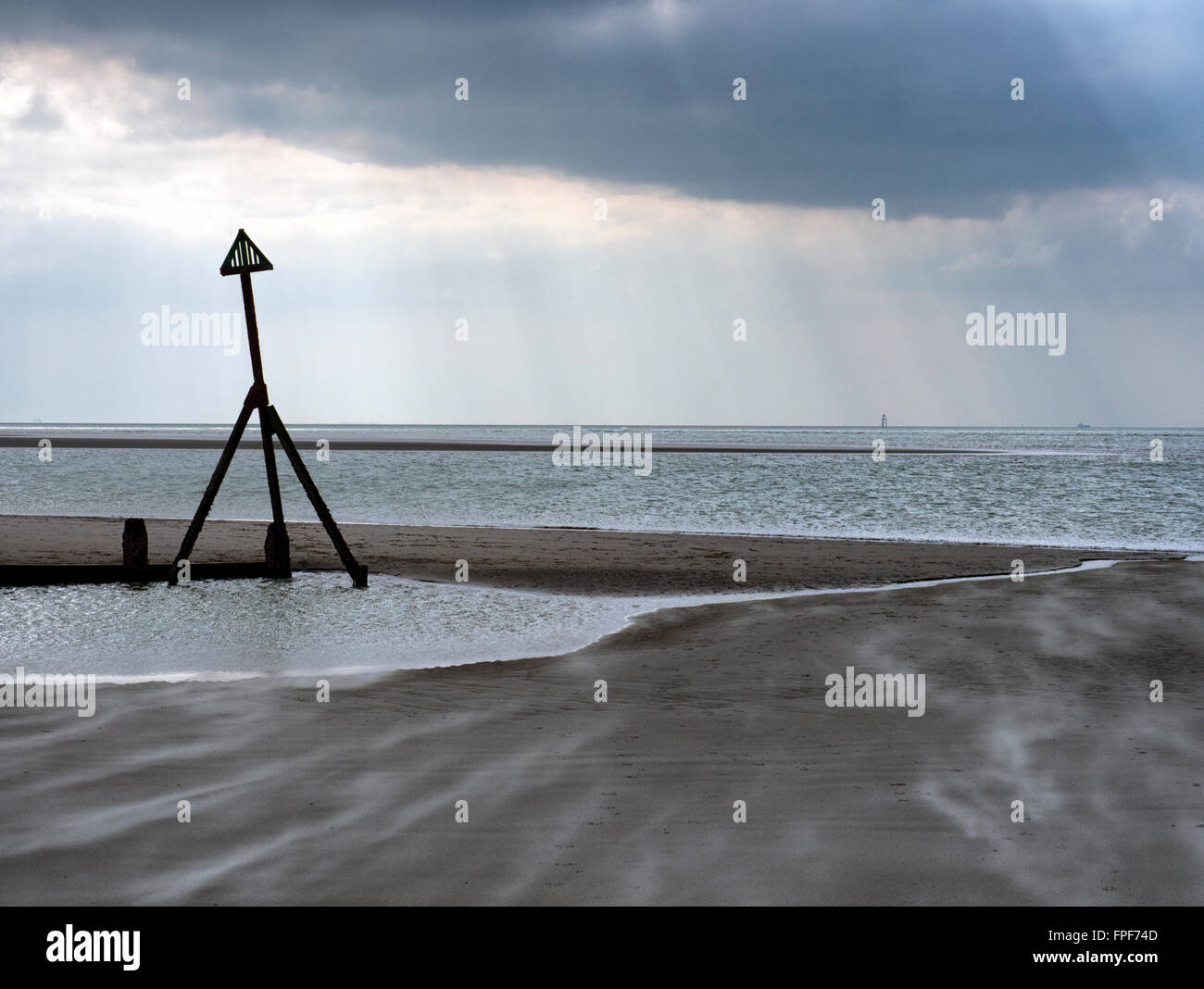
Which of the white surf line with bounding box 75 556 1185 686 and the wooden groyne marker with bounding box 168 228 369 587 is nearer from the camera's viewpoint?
the white surf line with bounding box 75 556 1185 686

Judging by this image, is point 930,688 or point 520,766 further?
point 930,688

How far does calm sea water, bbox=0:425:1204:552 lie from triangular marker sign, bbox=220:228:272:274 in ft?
45.4

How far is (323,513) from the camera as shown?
20.3 m

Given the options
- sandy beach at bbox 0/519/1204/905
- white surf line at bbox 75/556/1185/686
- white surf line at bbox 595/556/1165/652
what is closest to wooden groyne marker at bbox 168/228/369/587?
white surf line at bbox 75/556/1185/686

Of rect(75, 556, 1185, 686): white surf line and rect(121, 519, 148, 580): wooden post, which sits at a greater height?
rect(121, 519, 148, 580): wooden post

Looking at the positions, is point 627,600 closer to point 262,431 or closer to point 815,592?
point 815,592

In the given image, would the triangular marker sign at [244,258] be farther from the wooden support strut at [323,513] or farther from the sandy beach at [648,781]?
the sandy beach at [648,781]

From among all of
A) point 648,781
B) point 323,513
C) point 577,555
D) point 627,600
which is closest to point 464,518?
point 577,555

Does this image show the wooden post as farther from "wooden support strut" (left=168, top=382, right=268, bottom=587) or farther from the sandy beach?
A: the sandy beach

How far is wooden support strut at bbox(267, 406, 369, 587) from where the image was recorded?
18859 millimetres

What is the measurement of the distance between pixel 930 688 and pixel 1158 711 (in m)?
1.99

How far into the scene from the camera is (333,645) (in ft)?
44.5
